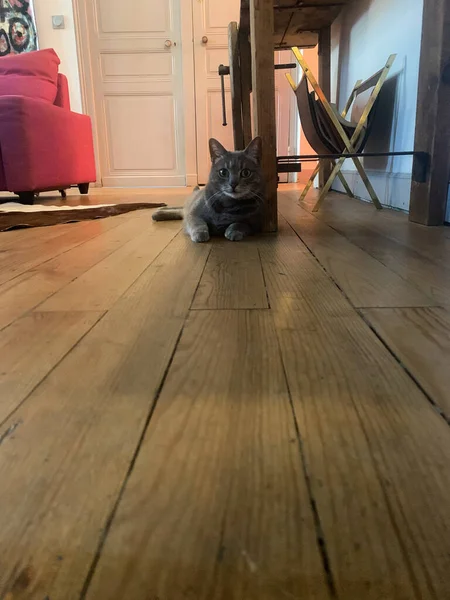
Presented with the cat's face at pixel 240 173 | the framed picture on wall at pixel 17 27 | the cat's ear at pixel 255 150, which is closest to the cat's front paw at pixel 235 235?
the cat's face at pixel 240 173

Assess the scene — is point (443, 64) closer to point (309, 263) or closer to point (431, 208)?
point (431, 208)

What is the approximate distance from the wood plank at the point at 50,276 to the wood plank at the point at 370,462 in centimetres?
56

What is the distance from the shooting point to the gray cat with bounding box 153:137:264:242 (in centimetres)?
181

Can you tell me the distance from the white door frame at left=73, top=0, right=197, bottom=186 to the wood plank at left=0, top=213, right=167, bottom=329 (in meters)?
3.73

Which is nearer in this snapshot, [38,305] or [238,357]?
[238,357]

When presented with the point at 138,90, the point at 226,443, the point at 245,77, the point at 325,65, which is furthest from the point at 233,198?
the point at 138,90

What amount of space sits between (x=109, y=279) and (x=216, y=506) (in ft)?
2.90

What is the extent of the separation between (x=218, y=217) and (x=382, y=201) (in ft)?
4.40

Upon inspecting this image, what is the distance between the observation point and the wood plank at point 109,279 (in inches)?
39.2

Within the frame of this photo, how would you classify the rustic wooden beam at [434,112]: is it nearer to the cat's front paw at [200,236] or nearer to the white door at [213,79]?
the cat's front paw at [200,236]

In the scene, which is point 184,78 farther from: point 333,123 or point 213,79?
point 333,123

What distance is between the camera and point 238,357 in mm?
695

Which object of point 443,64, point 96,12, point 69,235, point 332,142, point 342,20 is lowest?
point 69,235

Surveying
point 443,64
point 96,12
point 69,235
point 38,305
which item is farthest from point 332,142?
point 96,12
